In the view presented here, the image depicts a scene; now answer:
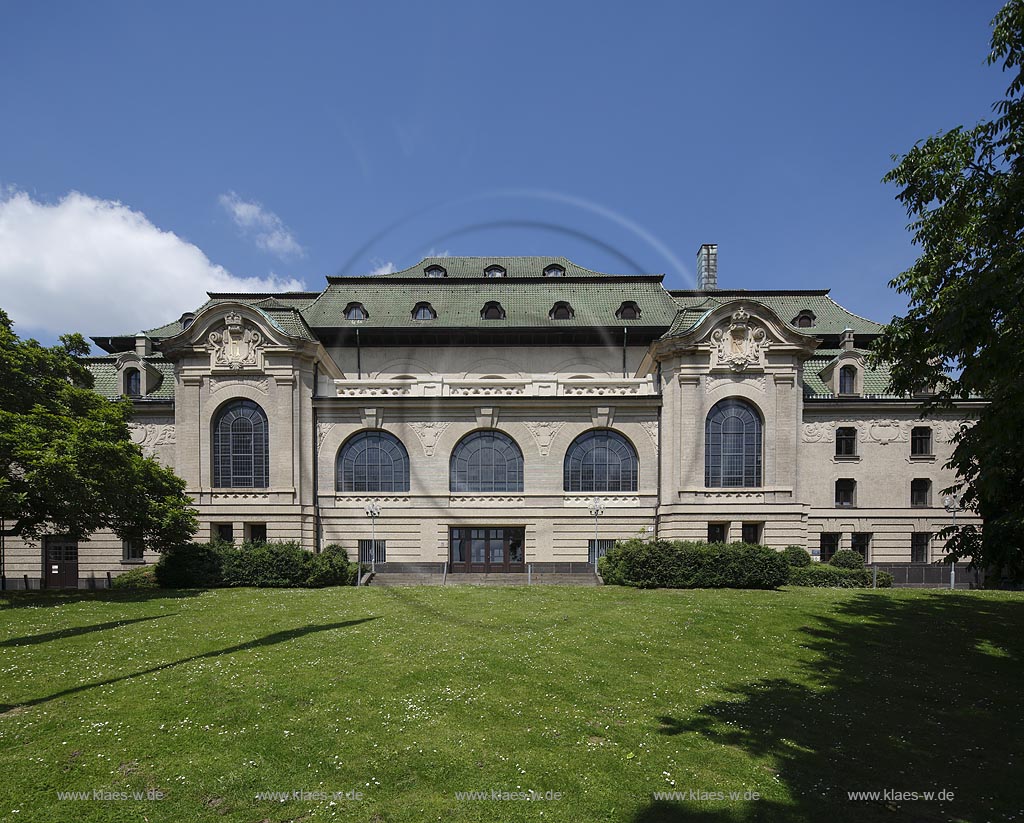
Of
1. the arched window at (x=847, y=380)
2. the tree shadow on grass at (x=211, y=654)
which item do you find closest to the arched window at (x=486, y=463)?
the tree shadow on grass at (x=211, y=654)

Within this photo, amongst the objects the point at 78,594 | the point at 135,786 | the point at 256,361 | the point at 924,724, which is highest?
the point at 256,361

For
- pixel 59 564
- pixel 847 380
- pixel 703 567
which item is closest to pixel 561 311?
pixel 847 380

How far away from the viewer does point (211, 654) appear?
15.0m

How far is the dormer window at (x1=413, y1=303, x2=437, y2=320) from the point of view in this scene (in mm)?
41906

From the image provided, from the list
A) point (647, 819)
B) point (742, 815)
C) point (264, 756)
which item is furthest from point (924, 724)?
point (264, 756)

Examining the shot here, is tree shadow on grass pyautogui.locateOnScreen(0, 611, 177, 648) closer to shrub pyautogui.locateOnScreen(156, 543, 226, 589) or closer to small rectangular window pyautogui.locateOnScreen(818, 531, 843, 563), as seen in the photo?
shrub pyautogui.locateOnScreen(156, 543, 226, 589)

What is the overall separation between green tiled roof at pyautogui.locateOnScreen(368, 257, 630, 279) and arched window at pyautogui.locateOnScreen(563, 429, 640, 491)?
18.3 meters

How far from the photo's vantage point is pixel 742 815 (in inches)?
306

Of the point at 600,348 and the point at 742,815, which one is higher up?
the point at 600,348

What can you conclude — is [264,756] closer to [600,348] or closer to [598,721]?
[598,721]

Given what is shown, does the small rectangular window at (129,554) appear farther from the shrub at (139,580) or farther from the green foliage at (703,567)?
the green foliage at (703,567)

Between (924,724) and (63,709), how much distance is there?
1847 cm

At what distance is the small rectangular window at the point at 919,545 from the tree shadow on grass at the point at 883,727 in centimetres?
2222

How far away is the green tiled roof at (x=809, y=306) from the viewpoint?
42000 millimetres
